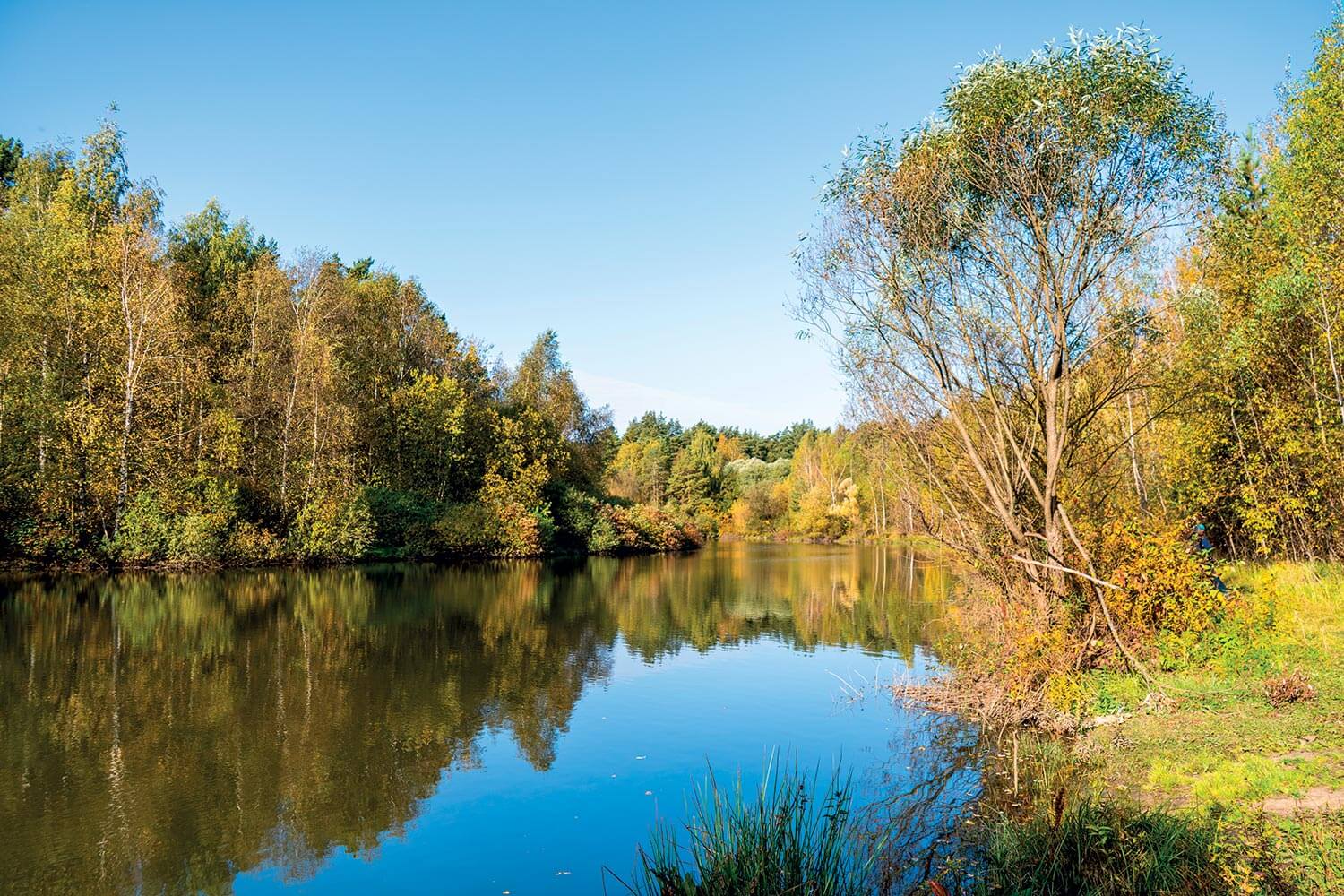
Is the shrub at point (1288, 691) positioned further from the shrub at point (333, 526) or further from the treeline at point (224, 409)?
the shrub at point (333, 526)

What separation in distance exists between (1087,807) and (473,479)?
4540 cm

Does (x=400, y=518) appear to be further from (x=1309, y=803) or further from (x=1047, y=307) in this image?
(x=1309, y=803)

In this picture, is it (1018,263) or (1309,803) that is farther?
(1018,263)

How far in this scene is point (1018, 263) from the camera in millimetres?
13055

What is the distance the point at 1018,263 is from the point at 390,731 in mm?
12358

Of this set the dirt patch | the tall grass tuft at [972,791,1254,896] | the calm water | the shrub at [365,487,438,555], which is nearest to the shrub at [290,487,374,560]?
the shrub at [365,487,438,555]

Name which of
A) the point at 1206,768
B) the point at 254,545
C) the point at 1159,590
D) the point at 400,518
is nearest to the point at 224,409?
the point at 254,545

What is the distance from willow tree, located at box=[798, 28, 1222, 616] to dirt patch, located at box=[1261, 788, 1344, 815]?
4214 millimetres

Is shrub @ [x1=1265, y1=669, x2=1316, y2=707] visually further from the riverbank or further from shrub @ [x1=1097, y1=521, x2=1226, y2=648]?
shrub @ [x1=1097, y1=521, x2=1226, y2=648]

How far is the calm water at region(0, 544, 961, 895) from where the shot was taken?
7.60m

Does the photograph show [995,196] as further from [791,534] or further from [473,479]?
[791,534]

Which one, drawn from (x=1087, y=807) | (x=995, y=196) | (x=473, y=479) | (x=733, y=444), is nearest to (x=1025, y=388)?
(x=995, y=196)

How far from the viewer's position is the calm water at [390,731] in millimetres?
7602

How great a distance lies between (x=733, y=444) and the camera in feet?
379
